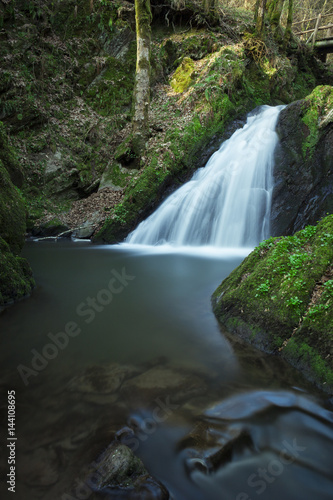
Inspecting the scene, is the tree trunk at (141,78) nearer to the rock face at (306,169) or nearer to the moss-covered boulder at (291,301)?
the rock face at (306,169)

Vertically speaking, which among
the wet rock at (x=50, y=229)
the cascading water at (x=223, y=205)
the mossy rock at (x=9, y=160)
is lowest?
the wet rock at (x=50, y=229)

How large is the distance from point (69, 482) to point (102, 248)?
25.0 ft

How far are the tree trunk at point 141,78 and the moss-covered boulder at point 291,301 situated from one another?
28.2 ft

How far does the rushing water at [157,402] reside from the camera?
1823mm

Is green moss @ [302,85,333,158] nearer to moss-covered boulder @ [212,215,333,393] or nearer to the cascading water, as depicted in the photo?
the cascading water

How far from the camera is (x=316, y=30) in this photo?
66.3ft

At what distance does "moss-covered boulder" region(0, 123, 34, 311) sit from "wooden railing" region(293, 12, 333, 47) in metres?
23.0

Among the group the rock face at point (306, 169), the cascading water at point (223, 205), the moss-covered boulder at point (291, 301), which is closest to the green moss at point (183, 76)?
the cascading water at point (223, 205)

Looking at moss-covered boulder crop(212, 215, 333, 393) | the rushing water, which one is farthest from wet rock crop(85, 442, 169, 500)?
moss-covered boulder crop(212, 215, 333, 393)

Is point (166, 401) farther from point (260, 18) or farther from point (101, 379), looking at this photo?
point (260, 18)

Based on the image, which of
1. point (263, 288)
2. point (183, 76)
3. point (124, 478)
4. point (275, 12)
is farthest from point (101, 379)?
point (275, 12)

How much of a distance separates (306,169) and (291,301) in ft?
24.1

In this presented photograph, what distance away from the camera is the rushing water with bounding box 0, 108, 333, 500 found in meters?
1.82

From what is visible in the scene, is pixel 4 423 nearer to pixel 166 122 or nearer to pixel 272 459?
pixel 272 459
